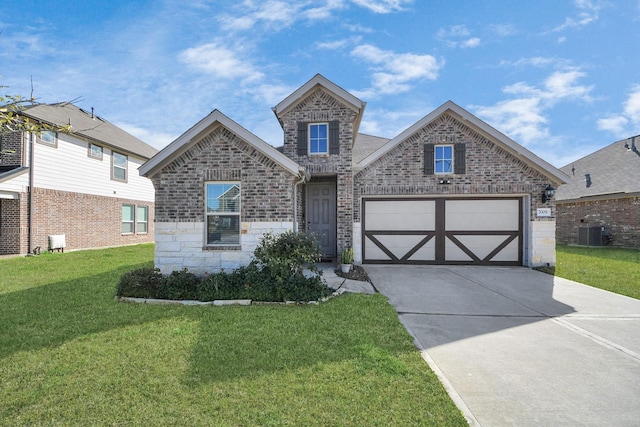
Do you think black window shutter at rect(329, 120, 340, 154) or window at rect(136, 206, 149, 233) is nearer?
black window shutter at rect(329, 120, 340, 154)

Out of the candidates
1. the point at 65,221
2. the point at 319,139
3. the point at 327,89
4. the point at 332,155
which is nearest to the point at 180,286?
the point at 332,155

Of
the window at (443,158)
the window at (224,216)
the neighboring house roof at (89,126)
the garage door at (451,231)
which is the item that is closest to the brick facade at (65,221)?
the neighboring house roof at (89,126)

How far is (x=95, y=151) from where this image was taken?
643 inches

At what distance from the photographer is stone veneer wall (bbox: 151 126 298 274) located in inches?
295

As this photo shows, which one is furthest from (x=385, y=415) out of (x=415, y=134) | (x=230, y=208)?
(x=415, y=134)

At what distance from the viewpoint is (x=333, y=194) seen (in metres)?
11.1

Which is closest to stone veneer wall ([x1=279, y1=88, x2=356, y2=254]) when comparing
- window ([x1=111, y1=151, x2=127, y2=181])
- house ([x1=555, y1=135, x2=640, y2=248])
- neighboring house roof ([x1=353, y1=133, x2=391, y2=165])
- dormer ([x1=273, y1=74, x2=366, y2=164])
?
dormer ([x1=273, y1=74, x2=366, y2=164])

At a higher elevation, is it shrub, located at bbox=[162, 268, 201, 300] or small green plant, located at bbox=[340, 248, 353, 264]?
small green plant, located at bbox=[340, 248, 353, 264]

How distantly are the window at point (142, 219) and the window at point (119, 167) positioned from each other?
235 centimetres

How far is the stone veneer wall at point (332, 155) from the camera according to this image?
391 inches

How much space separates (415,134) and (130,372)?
394 inches

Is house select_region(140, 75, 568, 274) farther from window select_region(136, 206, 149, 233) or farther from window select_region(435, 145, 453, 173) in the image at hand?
window select_region(136, 206, 149, 233)

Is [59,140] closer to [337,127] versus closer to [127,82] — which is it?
[127,82]

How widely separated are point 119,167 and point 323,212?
14249 millimetres
